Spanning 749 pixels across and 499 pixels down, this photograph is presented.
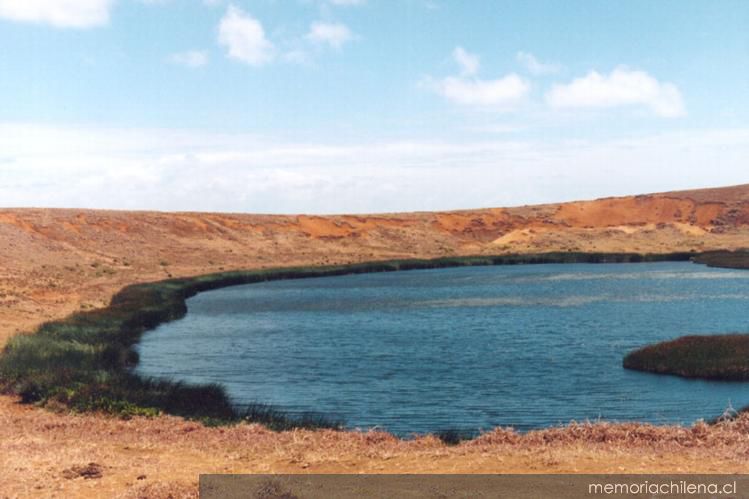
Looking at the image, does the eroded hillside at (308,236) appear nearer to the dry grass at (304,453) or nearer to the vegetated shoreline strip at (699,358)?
the dry grass at (304,453)

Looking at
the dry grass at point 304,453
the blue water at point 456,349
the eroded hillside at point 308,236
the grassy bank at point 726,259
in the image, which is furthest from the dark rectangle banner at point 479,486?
the grassy bank at point 726,259

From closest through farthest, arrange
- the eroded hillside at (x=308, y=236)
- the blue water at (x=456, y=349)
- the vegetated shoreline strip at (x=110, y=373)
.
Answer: the vegetated shoreline strip at (x=110, y=373)
the blue water at (x=456, y=349)
the eroded hillside at (x=308, y=236)

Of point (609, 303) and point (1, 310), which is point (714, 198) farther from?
point (1, 310)

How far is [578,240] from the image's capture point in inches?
5074

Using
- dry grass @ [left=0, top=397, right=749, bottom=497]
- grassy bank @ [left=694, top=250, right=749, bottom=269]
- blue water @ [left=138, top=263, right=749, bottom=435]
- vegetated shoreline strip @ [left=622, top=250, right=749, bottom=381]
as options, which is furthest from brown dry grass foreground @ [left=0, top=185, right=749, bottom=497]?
vegetated shoreline strip @ [left=622, top=250, right=749, bottom=381]

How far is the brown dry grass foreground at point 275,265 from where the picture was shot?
15.1m

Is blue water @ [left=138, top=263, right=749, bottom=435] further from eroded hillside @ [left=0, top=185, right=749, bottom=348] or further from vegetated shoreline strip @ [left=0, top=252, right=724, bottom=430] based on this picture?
eroded hillside @ [left=0, top=185, right=749, bottom=348]

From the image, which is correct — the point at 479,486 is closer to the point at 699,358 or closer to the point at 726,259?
the point at 699,358

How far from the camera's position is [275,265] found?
339 feet

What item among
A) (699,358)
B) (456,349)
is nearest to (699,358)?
(699,358)

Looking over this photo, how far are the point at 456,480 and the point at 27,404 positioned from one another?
595 inches

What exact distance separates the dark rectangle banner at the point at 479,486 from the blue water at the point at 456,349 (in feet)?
26.3

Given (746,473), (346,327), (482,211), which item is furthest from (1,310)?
(482,211)

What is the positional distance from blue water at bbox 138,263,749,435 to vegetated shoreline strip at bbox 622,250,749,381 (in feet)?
3.37
